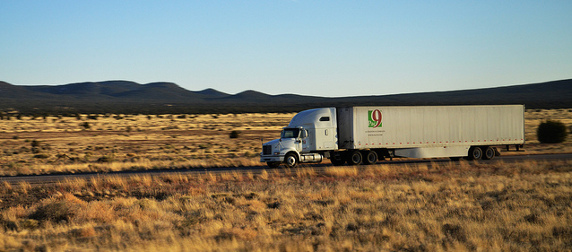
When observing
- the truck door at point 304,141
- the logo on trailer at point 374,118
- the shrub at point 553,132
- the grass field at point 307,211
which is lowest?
the shrub at point 553,132

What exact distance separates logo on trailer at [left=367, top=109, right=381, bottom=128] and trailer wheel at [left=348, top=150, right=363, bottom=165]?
167 cm

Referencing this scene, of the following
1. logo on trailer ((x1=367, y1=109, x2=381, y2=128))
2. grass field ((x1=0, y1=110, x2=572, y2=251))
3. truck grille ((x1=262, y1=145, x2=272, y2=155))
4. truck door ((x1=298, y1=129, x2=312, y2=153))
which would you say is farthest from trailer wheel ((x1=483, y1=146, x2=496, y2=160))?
truck grille ((x1=262, y1=145, x2=272, y2=155))

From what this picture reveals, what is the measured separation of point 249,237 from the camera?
454 inches

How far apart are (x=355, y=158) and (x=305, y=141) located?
2909mm

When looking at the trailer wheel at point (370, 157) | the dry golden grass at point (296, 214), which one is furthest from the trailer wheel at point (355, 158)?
the dry golden grass at point (296, 214)

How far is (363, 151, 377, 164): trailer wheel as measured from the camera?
31891 millimetres

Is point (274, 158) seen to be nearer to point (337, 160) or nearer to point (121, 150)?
point (337, 160)

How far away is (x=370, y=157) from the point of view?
1259 inches

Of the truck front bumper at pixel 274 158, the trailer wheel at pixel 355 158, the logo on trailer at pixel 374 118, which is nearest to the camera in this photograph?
the truck front bumper at pixel 274 158

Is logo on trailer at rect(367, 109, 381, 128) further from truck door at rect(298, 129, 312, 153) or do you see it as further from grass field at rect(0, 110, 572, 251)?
grass field at rect(0, 110, 572, 251)

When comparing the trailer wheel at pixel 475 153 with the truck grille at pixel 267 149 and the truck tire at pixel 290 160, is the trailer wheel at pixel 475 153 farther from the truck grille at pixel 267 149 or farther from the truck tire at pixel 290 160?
the truck grille at pixel 267 149

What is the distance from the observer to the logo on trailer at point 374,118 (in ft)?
105

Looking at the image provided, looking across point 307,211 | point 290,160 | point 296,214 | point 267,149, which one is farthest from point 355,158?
point 296,214

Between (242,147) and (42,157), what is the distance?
1614 cm
